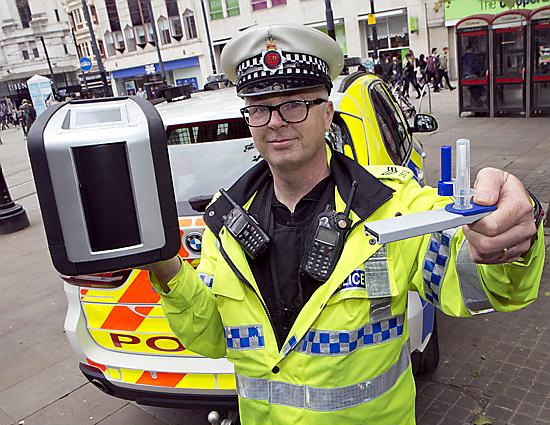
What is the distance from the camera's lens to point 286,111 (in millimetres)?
1575

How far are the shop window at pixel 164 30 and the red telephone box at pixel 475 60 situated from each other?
3154cm

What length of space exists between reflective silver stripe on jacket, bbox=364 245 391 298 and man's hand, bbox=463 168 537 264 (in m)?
0.40

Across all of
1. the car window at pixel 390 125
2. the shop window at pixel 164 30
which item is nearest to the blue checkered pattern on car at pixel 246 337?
the car window at pixel 390 125

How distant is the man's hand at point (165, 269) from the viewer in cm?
138

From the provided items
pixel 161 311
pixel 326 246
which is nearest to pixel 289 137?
pixel 326 246

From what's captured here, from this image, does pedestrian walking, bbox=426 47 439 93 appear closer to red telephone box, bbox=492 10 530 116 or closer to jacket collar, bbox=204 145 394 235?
red telephone box, bbox=492 10 530 116

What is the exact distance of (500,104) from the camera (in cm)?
1308

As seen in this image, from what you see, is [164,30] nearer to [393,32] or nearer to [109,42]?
[109,42]

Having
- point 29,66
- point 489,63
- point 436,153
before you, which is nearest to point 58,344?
point 436,153

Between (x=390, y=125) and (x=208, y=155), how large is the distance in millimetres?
1465

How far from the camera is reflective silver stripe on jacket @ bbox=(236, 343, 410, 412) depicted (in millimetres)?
1479

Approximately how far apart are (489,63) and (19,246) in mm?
10822

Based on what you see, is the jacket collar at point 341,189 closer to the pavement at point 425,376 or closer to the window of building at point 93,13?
the pavement at point 425,376

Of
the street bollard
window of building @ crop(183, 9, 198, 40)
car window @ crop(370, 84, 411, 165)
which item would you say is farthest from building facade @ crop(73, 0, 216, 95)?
car window @ crop(370, 84, 411, 165)
